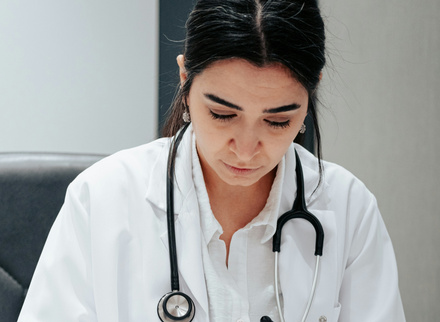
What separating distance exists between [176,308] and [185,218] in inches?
6.3

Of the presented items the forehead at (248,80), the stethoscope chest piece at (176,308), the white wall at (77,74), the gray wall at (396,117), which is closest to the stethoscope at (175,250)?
the stethoscope chest piece at (176,308)

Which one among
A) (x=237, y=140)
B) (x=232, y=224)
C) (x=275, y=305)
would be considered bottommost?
(x=275, y=305)

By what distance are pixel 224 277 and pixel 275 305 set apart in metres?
0.10

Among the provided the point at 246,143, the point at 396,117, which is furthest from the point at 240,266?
the point at 396,117

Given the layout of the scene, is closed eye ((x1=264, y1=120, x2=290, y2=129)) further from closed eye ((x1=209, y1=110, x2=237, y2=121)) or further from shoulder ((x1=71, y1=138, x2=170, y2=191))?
shoulder ((x1=71, y1=138, x2=170, y2=191))

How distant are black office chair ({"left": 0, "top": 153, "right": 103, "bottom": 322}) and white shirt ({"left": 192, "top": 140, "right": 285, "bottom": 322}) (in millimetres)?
295

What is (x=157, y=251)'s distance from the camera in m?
1.00

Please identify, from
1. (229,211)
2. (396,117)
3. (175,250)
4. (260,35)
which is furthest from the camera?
(396,117)

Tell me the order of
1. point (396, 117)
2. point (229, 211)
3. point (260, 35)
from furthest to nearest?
point (396, 117) < point (229, 211) < point (260, 35)

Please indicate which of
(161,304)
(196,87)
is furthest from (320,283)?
(196,87)

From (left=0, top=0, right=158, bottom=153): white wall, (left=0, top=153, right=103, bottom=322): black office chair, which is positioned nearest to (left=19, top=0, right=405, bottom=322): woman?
(left=0, top=153, right=103, bottom=322): black office chair

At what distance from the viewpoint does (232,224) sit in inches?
42.2

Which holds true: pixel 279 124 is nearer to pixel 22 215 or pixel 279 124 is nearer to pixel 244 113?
pixel 244 113

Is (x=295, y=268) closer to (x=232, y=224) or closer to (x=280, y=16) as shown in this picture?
(x=232, y=224)
